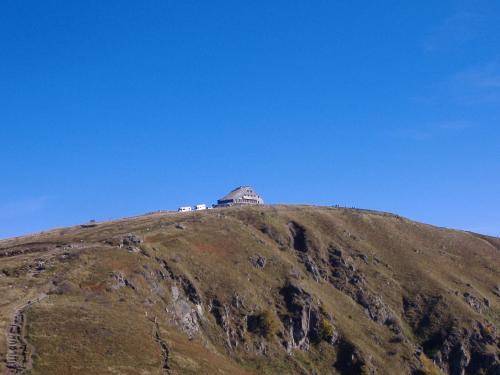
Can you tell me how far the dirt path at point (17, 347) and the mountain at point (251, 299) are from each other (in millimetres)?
223

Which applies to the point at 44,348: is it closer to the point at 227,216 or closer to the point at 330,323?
the point at 330,323

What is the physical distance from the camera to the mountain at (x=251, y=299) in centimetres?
8262

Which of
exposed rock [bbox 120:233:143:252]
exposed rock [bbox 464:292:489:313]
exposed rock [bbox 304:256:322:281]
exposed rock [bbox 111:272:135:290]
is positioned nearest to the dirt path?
exposed rock [bbox 111:272:135:290]

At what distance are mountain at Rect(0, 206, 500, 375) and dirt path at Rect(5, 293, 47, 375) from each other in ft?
0.73

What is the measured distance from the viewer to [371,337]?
134 meters

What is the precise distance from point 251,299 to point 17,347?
5970 cm

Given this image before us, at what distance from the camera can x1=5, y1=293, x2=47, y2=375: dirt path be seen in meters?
68.1

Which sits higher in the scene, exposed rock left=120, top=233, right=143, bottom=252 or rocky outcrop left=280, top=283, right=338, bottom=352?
exposed rock left=120, top=233, right=143, bottom=252

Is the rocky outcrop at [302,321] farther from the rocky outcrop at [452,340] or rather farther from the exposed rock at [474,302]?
the exposed rock at [474,302]

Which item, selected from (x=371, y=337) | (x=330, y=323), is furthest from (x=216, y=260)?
(x=371, y=337)

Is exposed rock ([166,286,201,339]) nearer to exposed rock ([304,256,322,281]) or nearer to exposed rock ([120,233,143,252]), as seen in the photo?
exposed rock ([120,233,143,252])

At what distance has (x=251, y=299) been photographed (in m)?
126

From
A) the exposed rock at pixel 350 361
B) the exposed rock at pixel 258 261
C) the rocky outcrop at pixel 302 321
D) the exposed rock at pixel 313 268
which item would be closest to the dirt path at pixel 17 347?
the rocky outcrop at pixel 302 321

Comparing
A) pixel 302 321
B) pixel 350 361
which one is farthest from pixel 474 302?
pixel 302 321
